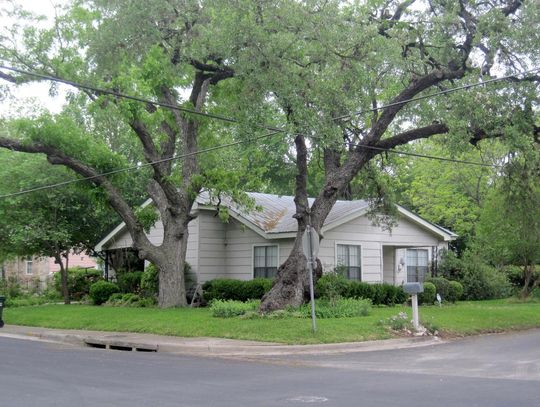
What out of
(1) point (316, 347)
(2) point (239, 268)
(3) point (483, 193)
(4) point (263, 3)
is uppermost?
(4) point (263, 3)

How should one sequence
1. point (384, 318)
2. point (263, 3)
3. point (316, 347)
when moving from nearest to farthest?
point (316, 347) < point (263, 3) < point (384, 318)

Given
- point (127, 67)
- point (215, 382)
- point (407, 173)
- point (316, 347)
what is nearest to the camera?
point (215, 382)

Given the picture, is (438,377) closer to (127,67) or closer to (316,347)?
(316,347)

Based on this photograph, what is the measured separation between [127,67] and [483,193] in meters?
25.9

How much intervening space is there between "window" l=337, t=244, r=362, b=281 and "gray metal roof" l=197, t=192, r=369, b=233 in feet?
4.79

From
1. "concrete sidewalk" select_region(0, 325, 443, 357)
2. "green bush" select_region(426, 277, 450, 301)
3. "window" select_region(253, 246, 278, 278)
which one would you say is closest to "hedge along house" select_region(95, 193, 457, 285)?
"window" select_region(253, 246, 278, 278)

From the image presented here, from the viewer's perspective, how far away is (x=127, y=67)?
1948 centimetres

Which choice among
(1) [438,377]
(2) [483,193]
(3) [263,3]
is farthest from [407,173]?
(1) [438,377]

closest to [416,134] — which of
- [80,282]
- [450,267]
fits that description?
[450,267]

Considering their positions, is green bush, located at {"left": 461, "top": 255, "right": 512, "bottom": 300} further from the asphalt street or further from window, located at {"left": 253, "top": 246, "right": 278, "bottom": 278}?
the asphalt street

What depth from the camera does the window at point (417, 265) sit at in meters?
28.9

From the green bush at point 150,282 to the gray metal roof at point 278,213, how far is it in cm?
341

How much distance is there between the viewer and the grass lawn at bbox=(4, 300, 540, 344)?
15.7 metres

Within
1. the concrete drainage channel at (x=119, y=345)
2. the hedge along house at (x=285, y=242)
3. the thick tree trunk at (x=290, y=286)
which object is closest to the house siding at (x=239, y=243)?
the hedge along house at (x=285, y=242)
